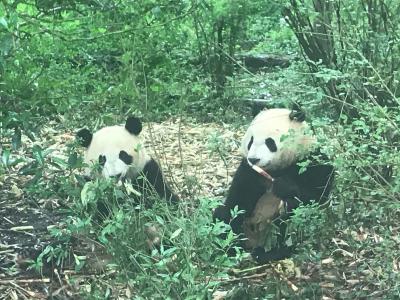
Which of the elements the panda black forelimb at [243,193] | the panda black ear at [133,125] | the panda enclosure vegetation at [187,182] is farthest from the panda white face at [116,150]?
the panda black forelimb at [243,193]

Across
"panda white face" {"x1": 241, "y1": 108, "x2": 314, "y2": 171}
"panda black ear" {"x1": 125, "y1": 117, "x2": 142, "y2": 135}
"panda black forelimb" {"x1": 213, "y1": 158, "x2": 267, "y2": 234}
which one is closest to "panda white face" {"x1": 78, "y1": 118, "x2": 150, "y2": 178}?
Answer: "panda black ear" {"x1": 125, "y1": 117, "x2": 142, "y2": 135}

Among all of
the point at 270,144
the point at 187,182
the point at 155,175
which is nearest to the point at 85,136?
the point at 155,175

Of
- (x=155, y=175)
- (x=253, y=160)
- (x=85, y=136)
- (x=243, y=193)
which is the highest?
(x=85, y=136)

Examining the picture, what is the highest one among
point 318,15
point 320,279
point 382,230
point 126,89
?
point 318,15

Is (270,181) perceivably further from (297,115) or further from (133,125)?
(133,125)

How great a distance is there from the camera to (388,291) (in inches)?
147

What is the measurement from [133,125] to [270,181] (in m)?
0.88

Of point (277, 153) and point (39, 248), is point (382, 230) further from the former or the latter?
point (39, 248)

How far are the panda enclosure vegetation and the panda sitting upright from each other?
116 mm

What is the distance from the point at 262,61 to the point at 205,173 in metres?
3.55

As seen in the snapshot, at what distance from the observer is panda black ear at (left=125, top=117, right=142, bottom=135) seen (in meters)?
4.54

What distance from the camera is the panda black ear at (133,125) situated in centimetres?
454

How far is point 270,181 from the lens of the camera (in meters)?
4.38

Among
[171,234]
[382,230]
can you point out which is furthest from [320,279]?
[171,234]
